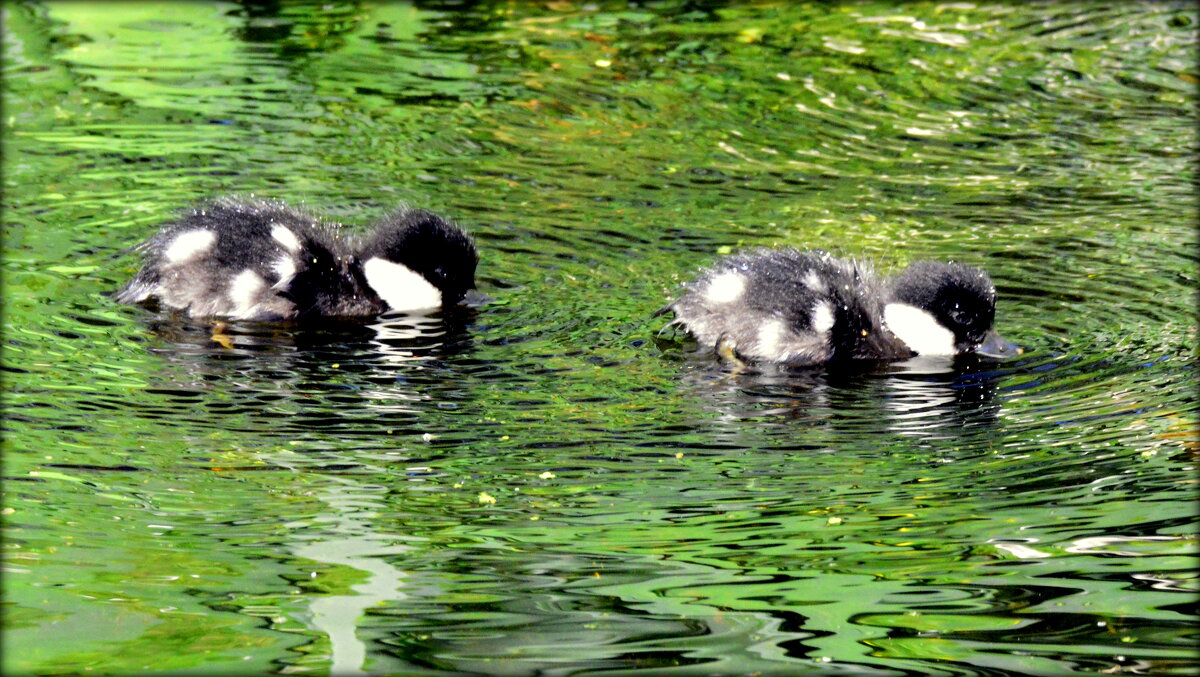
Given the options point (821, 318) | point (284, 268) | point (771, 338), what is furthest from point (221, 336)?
point (821, 318)

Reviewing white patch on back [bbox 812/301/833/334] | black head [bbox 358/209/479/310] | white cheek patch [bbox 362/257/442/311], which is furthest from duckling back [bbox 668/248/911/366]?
white cheek patch [bbox 362/257/442/311]

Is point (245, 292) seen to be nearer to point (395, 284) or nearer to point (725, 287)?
point (395, 284)

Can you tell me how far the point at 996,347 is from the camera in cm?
505

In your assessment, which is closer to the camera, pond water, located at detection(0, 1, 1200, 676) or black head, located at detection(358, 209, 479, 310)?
pond water, located at detection(0, 1, 1200, 676)

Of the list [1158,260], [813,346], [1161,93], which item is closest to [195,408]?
[813,346]

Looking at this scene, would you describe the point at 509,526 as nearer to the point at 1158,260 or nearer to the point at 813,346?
the point at 813,346

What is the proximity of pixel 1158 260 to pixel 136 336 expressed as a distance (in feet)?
11.3

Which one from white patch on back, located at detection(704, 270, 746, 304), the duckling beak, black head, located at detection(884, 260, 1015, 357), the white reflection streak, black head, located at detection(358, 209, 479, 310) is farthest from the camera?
black head, located at detection(358, 209, 479, 310)

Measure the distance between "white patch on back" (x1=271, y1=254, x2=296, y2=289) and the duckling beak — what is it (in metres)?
2.27

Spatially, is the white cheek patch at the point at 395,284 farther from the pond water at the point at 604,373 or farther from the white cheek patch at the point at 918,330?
the white cheek patch at the point at 918,330

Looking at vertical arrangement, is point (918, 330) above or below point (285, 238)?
below

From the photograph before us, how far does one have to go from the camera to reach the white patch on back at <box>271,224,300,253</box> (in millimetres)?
5578

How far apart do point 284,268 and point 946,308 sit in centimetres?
219

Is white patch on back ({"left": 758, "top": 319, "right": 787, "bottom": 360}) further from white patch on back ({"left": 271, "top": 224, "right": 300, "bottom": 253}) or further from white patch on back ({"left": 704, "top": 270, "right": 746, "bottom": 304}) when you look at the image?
white patch on back ({"left": 271, "top": 224, "right": 300, "bottom": 253})
